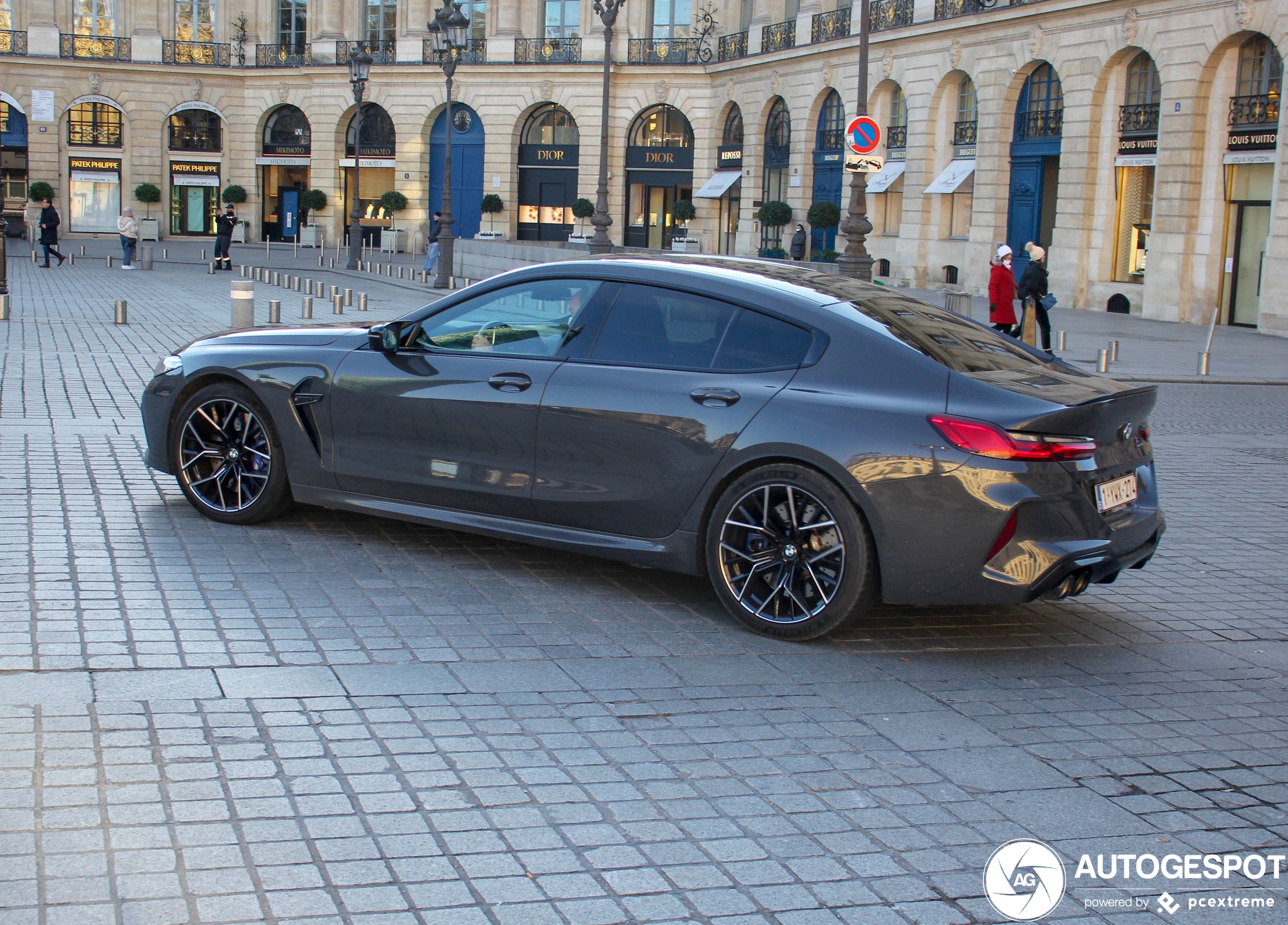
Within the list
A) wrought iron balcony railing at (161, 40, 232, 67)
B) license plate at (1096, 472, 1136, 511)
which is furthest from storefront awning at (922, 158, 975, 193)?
wrought iron balcony railing at (161, 40, 232, 67)

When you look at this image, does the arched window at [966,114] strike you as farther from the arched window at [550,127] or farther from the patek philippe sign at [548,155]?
the arched window at [550,127]

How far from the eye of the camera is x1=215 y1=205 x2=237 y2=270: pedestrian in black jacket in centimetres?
3556

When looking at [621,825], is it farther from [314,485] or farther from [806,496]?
[314,485]

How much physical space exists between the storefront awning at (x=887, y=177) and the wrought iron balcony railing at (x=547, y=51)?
18700 millimetres

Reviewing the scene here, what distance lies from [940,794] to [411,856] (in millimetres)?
1588

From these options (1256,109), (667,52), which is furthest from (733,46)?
(1256,109)

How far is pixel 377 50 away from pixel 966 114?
97.4 feet

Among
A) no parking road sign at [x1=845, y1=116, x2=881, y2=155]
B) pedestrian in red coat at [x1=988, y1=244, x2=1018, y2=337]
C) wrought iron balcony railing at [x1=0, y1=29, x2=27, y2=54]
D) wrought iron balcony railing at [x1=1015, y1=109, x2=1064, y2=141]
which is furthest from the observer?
wrought iron balcony railing at [x1=0, y1=29, x2=27, y2=54]

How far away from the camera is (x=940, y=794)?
4184 mm

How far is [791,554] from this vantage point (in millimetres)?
5652

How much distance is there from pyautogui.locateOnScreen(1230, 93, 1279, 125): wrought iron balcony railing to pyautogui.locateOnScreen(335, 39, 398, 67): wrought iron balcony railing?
3780 centimetres

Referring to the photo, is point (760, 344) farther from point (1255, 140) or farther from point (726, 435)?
point (1255, 140)

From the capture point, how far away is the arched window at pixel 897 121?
4053 cm

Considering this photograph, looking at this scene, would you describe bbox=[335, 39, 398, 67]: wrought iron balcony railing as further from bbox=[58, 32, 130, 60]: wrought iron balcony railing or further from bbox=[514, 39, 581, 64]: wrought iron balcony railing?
bbox=[58, 32, 130, 60]: wrought iron balcony railing
